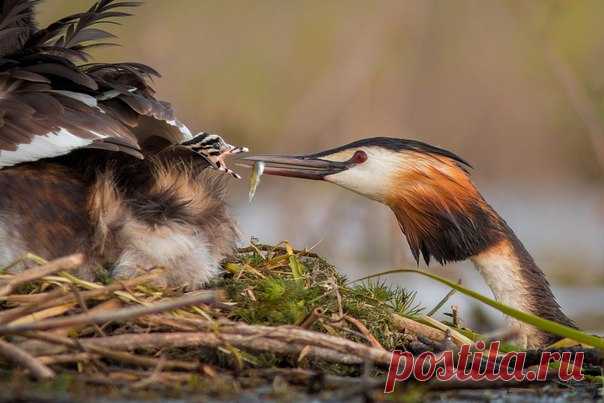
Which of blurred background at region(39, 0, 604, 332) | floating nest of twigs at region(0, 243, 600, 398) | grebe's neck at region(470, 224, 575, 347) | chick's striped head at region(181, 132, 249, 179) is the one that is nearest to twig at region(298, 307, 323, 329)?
floating nest of twigs at region(0, 243, 600, 398)

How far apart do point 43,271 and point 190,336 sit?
1.65 ft

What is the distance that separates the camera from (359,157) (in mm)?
4973

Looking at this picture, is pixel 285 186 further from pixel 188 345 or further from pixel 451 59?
pixel 188 345

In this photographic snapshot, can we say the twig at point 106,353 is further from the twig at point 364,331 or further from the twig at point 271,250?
the twig at point 271,250

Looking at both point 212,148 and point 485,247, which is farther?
point 485,247

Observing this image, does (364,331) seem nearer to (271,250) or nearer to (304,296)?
(304,296)

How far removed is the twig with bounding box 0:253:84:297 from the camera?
3.51 m

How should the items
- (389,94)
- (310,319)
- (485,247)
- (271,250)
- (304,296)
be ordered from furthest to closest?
1. (389,94)
2. (485,247)
3. (271,250)
4. (304,296)
5. (310,319)

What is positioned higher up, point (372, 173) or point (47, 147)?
point (372, 173)

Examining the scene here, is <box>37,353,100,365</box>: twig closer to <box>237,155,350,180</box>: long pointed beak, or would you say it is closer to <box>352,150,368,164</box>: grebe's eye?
<box>237,155,350,180</box>: long pointed beak

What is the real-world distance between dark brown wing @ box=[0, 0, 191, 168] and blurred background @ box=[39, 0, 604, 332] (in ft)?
16.3

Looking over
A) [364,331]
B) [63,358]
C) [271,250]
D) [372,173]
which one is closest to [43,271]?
[63,358]

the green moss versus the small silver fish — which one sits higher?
the small silver fish

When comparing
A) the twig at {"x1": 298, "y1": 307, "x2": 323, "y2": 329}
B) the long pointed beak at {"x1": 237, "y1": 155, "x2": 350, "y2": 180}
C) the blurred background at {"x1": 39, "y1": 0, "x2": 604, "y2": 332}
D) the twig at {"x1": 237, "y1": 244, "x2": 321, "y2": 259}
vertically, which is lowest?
the twig at {"x1": 298, "y1": 307, "x2": 323, "y2": 329}
